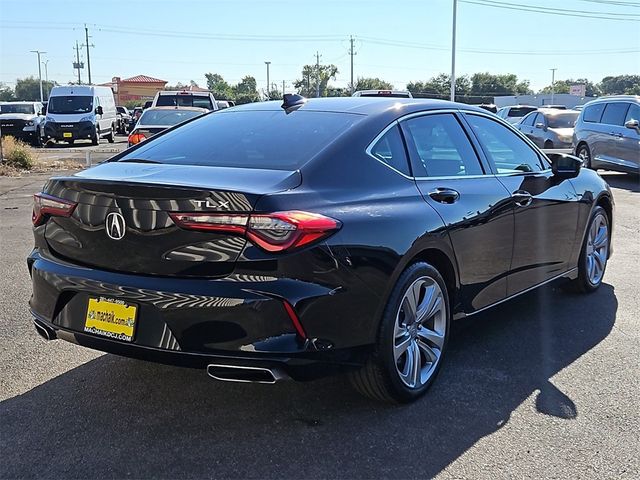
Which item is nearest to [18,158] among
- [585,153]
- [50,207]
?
[585,153]

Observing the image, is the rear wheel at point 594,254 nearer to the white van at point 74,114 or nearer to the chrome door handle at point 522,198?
the chrome door handle at point 522,198

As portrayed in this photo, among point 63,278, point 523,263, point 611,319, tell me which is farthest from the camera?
point 611,319

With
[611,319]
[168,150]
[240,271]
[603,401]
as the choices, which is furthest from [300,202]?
[611,319]

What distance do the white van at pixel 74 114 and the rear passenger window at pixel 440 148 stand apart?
25.5 m

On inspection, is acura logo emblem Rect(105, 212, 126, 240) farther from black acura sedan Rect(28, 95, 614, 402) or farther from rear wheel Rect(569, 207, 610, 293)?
rear wheel Rect(569, 207, 610, 293)

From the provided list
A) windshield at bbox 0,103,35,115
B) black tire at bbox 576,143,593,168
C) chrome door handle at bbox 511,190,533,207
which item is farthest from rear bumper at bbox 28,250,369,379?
windshield at bbox 0,103,35,115

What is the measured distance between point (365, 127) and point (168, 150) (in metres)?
1.16

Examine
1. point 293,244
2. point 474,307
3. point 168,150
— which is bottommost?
point 474,307

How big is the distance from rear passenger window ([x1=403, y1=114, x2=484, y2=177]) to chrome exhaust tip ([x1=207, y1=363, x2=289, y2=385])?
1468 mm

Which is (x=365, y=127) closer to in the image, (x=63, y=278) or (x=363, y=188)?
(x=363, y=188)

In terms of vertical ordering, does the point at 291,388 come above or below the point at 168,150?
below

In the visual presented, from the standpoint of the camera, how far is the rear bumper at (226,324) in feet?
9.62

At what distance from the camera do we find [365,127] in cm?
368

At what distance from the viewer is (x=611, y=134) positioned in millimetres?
14320
